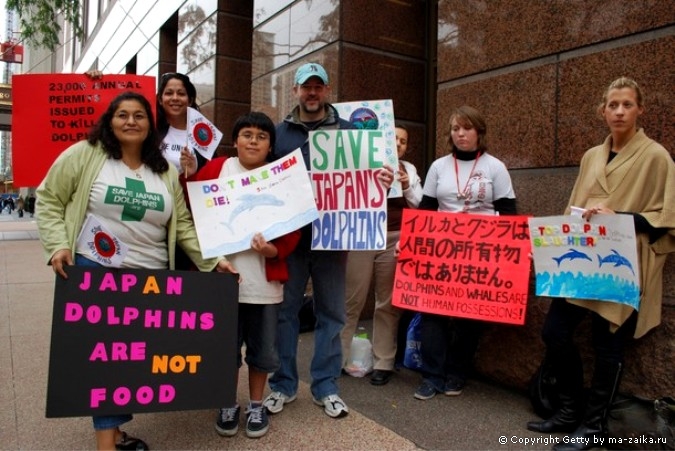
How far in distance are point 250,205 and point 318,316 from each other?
3.01 feet

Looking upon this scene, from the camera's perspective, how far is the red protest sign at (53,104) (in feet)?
11.6

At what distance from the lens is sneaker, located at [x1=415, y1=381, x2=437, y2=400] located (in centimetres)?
355

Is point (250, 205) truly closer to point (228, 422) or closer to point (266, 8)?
point (228, 422)

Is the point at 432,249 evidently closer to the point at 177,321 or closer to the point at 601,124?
the point at 601,124

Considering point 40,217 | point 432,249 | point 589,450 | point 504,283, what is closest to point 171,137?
point 40,217

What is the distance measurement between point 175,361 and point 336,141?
1.60 metres

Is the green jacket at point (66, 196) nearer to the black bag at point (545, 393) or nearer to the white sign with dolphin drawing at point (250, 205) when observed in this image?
the white sign with dolphin drawing at point (250, 205)

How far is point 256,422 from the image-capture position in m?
2.96

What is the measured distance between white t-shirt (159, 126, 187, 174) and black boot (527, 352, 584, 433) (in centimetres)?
253

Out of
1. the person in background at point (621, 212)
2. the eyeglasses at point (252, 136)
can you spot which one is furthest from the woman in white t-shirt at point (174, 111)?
the person in background at point (621, 212)

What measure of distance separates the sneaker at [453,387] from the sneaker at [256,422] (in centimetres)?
130

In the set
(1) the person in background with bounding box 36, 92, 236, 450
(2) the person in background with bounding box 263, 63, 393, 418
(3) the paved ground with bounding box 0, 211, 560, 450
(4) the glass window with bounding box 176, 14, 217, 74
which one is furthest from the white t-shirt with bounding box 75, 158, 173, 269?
(4) the glass window with bounding box 176, 14, 217, 74

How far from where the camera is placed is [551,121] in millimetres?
3711

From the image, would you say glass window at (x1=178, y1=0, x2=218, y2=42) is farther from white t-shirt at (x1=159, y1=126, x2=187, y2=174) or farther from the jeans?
the jeans
